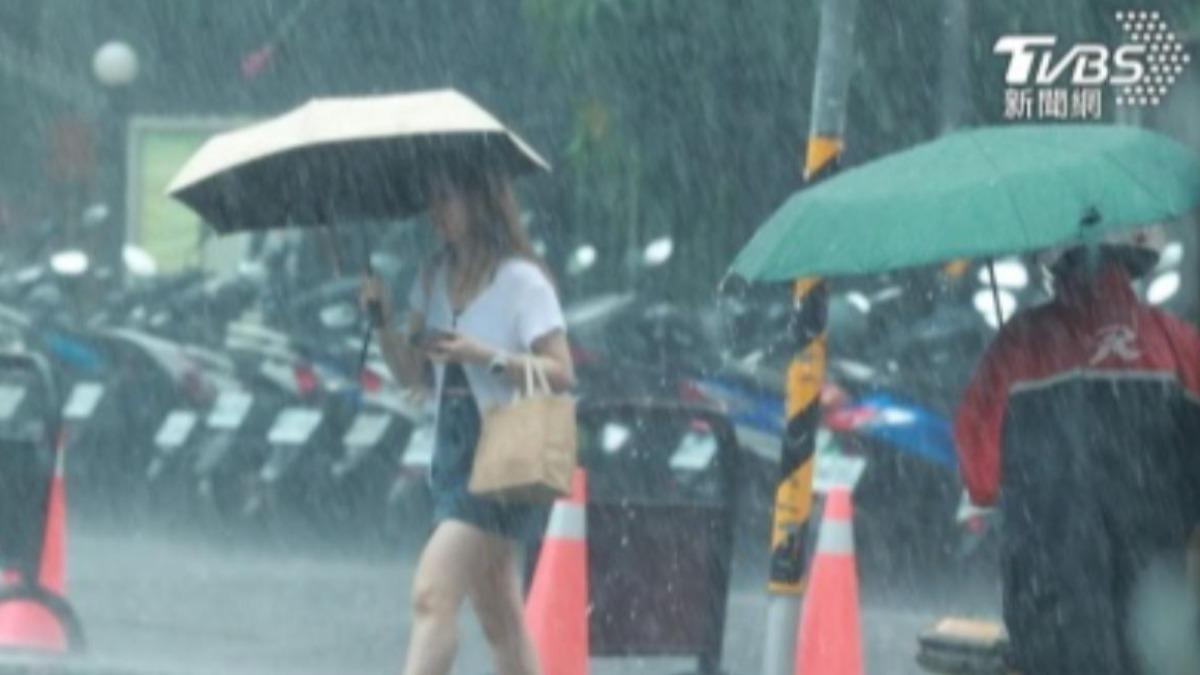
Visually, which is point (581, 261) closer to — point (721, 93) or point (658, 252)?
point (658, 252)

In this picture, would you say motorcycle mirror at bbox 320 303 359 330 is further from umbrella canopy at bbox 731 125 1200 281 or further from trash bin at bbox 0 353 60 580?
umbrella canopy at bbox 731 125 1200 281

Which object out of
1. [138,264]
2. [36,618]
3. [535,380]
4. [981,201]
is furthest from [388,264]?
[981,201]

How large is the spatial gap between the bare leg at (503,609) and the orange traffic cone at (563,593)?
133 centimetres

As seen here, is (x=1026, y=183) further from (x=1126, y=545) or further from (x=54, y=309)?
(x=54, y=309)

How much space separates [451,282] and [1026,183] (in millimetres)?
2008

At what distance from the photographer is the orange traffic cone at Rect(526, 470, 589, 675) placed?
9.92m

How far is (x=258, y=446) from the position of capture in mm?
17438

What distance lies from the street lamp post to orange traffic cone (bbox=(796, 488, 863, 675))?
14.3 m

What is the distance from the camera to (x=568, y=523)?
9938mm

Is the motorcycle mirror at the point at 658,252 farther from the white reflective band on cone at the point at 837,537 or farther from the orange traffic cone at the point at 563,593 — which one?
the orange traffic cone at the point at 563,593

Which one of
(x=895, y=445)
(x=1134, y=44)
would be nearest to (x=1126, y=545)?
(x=895, y=445)

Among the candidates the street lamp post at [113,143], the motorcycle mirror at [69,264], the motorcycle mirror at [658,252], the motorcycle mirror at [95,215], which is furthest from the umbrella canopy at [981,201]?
the street lamp post at [113,143]

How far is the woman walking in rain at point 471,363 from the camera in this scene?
27.2ft

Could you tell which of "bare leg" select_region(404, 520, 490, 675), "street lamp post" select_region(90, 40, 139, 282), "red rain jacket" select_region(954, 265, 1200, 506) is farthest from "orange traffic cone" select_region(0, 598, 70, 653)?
"street lamp post" select_region(90, 40, 139, 282)
